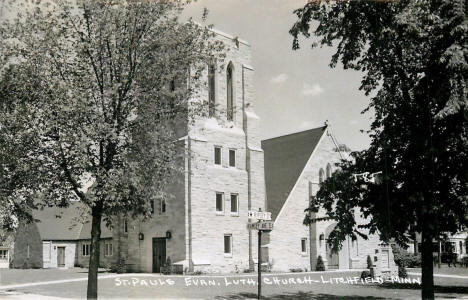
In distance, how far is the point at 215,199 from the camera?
35.7 metres

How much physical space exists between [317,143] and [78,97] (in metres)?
30.8

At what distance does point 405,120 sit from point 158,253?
2341cm

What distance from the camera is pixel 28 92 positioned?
15688 mm

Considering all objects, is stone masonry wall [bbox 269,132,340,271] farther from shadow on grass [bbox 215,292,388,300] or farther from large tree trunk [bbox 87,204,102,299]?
large tree trunk [bbox 87,204,102,299]

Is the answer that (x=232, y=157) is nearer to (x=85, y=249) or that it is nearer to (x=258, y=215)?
(x=85, y=249)

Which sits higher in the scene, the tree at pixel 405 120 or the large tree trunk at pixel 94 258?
the tree at pixel 405 120

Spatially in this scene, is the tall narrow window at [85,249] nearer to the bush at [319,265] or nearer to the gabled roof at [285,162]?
the gabled roof at [285,162]

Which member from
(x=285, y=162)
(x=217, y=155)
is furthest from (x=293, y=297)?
(x=285, y=162)

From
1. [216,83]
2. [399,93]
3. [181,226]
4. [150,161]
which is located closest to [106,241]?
[181,226]

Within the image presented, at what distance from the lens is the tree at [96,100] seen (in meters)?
15.5

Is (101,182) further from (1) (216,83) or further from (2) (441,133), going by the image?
(1) (216,83)

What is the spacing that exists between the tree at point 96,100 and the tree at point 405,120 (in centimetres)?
430

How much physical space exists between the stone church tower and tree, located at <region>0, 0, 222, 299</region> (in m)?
15.6

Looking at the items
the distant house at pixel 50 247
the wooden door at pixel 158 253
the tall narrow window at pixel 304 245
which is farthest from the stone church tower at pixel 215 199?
the distant house at pixel 50 247
